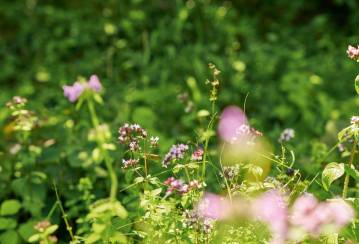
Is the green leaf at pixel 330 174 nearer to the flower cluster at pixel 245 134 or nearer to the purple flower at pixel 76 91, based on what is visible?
the flower cluster at pixel 245 134

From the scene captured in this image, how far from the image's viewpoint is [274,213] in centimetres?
151

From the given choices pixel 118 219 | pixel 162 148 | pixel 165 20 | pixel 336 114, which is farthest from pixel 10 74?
pixel 118 219

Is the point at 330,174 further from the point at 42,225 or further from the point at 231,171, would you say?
the point at 42,225

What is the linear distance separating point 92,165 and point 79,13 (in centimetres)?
249

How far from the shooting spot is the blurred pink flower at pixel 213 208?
165cm

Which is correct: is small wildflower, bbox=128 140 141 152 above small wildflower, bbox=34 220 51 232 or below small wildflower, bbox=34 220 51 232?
above

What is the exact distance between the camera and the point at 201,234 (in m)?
1.71

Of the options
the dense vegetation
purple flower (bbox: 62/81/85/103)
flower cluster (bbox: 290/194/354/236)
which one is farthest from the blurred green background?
flower cluster (bbox: 290/194/354/236)

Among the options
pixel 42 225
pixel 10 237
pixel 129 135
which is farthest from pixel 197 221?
pixel 10 237

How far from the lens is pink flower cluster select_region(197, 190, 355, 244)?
127 cm

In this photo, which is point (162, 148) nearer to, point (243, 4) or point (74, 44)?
point (74, 44)

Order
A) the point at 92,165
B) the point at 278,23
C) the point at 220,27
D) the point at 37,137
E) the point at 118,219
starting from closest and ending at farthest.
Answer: the point at 118,219, the point at 92,165, the point at 37,137, the point at 220,27, the point at 278,23

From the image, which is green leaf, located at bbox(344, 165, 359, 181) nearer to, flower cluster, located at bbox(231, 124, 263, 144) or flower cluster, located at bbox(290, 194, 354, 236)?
flower cluster, located at bbox(231, 124, 263, 144)

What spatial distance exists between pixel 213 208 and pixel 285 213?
22 cm
